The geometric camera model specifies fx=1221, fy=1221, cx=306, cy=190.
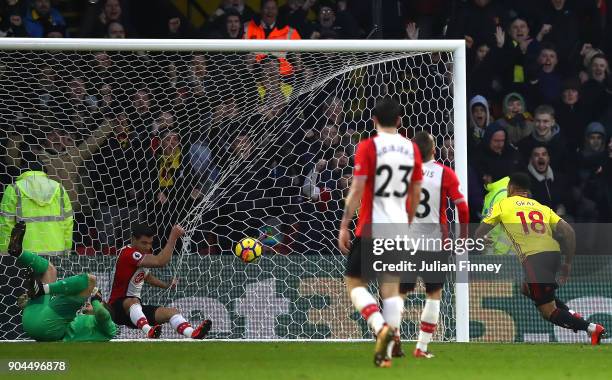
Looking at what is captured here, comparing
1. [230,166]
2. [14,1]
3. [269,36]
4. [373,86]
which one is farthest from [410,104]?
[14,1]

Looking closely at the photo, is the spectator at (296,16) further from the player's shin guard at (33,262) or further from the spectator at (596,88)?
the player's shin guard at (33,262)

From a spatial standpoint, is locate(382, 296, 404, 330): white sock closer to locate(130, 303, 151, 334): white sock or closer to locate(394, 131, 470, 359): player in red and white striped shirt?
locate(394, 131, 470, 359): player in red and white striped shirt

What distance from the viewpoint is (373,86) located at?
1212 centimetres

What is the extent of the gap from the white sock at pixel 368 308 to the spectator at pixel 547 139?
6.29m

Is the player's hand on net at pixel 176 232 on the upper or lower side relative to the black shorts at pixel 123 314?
upper

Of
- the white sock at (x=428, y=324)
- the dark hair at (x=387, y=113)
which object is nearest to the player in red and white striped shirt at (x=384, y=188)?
the dark hair at (x=387, y=113)

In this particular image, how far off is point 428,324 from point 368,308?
123cm

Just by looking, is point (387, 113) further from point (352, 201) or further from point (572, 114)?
point (572, 114)

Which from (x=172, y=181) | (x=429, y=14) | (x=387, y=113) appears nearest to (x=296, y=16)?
(x=429, y=14)

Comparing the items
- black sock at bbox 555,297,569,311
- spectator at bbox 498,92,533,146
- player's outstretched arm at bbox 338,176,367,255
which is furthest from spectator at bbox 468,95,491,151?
player's outstretched arm at bbox 338,176,367,255

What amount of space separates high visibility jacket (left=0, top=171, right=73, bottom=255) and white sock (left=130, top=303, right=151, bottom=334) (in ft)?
3.30

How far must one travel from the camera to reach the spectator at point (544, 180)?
14.2 meters

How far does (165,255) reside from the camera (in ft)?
37.2

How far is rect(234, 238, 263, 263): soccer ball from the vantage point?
11258 millimetres
